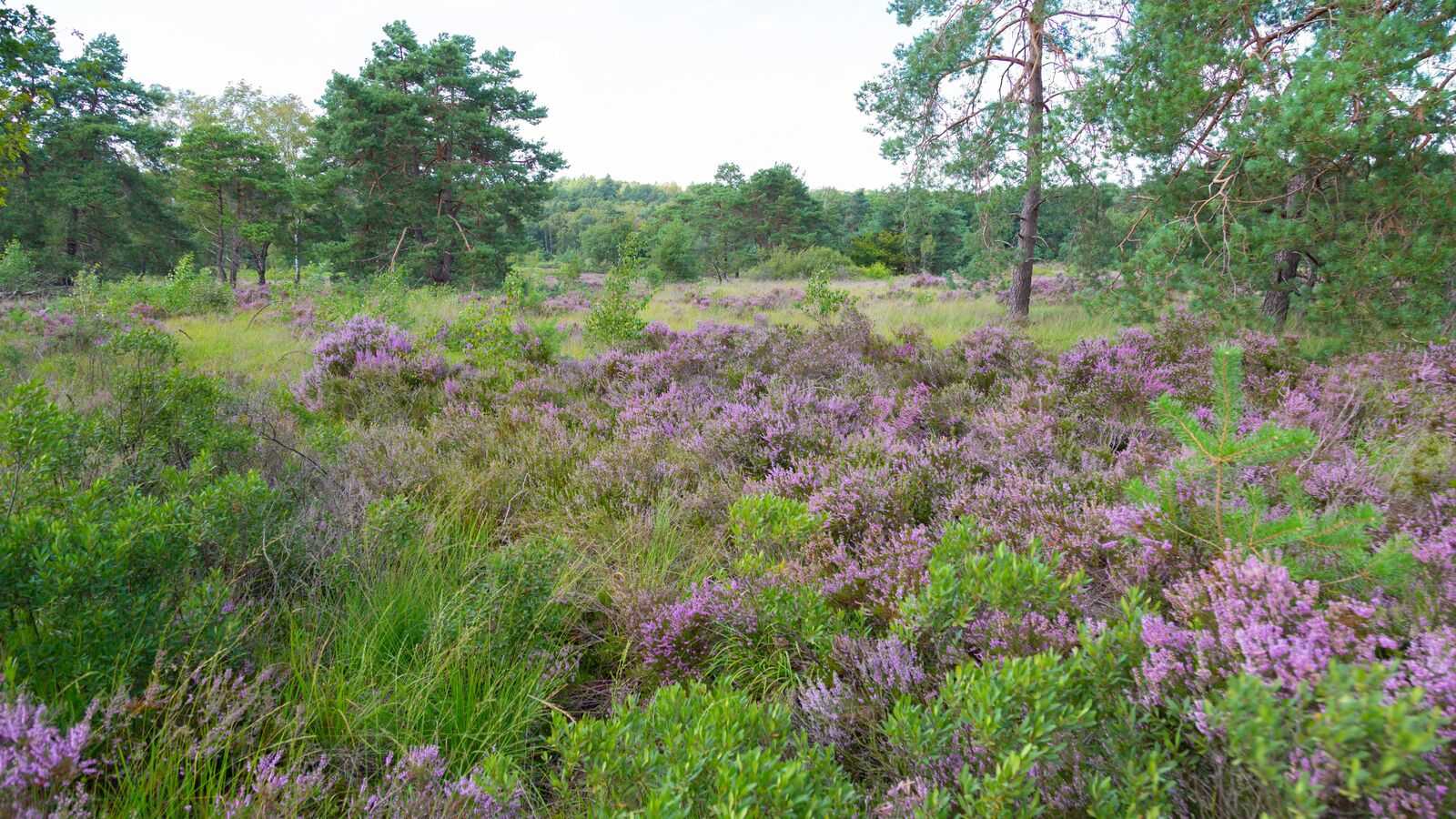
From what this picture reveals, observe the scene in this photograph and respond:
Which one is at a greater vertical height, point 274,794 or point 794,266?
point 794,266

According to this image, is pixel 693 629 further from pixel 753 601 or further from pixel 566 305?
pixel 566 305

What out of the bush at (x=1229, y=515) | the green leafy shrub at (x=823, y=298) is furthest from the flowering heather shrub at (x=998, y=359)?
the bush at (x=1229, y=515)

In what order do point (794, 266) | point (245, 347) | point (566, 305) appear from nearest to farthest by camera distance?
1. point (245, 347)
2. point (566, 305)
3. point (794, 266)

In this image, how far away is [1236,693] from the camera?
1.03 metres

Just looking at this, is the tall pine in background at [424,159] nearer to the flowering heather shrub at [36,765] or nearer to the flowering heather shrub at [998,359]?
the flowering heather shrub at [998,359]

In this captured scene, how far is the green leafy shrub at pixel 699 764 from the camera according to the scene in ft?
3.85

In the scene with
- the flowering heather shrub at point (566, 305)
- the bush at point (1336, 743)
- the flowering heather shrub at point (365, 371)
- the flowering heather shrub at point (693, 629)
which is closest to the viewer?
the bush at point (1336, 743)

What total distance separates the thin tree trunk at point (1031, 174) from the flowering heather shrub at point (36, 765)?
11.5 m

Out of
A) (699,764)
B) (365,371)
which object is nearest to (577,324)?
(365,371)

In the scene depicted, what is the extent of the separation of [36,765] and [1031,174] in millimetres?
11829

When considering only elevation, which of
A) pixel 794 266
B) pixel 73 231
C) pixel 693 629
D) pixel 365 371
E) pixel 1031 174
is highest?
pixel 73 231

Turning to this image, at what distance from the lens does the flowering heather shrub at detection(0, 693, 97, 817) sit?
47.9 inches

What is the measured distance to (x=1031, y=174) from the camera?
33.7 ft

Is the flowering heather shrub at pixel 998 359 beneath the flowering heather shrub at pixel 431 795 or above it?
above
